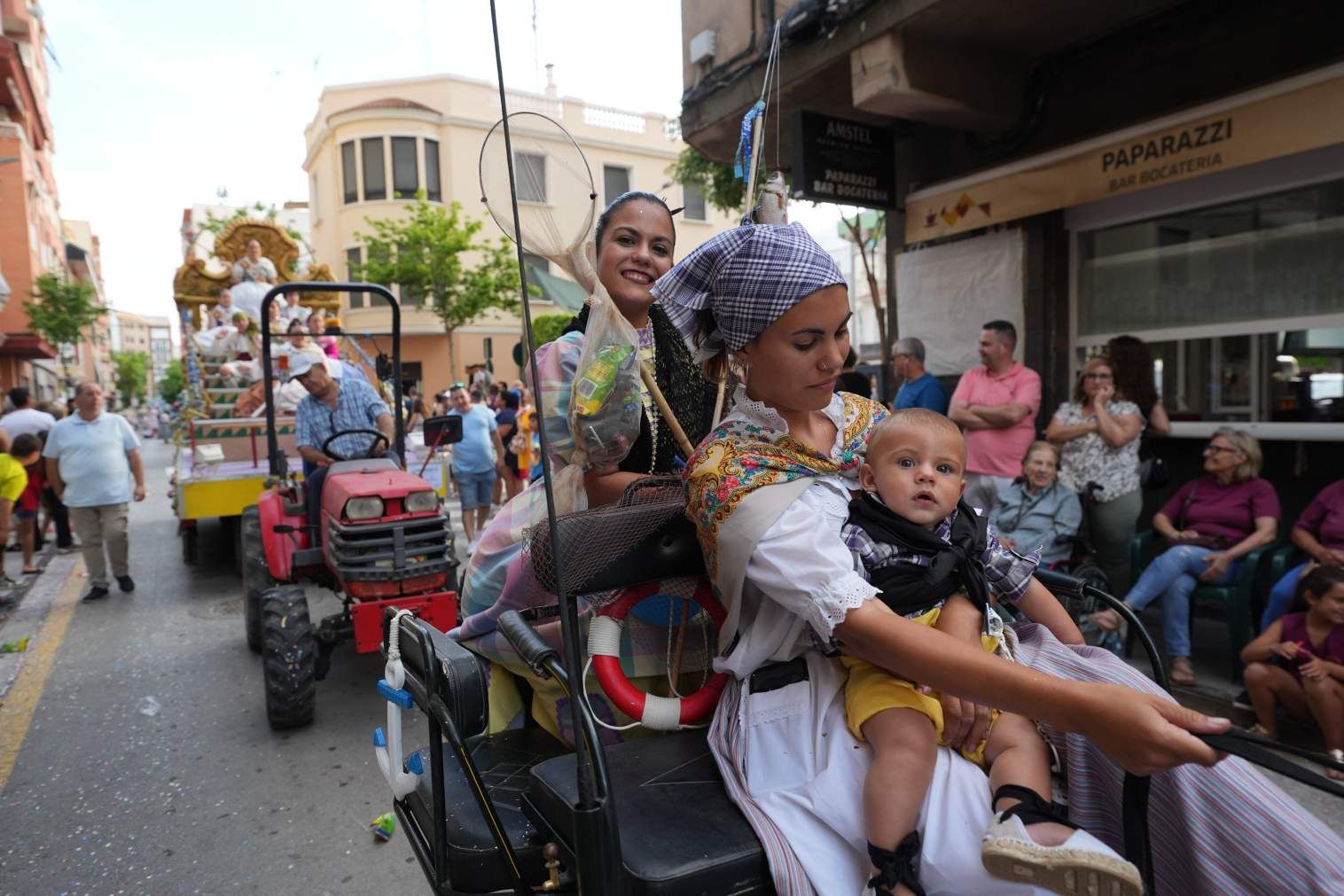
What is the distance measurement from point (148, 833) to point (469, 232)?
19291 mm

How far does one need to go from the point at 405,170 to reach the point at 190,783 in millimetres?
23893

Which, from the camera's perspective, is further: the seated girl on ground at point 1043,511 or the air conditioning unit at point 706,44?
the air conditioning unit at point 706,44

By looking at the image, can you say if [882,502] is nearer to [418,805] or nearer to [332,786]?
[418,805]

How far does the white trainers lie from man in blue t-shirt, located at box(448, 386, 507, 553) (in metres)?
7.81

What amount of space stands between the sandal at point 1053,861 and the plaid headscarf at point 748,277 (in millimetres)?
969

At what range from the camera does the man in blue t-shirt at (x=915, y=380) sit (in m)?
6.01

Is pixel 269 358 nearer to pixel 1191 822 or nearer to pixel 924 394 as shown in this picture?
pixel 924 394

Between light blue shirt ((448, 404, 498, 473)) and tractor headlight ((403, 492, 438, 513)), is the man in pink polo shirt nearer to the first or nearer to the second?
tractor headlight ((403, 492, 438, 513))

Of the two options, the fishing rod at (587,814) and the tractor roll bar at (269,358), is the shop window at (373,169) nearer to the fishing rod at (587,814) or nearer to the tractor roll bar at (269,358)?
the tractor roll bar at (269,358)

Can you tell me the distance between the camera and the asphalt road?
10.0ft

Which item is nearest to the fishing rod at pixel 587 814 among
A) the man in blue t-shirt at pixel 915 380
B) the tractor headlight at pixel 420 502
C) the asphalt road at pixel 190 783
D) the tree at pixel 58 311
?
the asphalt road at pixel 190 783

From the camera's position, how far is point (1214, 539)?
446 cm

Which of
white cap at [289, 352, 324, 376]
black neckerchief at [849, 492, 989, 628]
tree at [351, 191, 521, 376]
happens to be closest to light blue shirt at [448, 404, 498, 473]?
white cap at [289, 352, 324, 376]

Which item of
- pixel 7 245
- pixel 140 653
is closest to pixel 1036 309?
pixel 140 653
